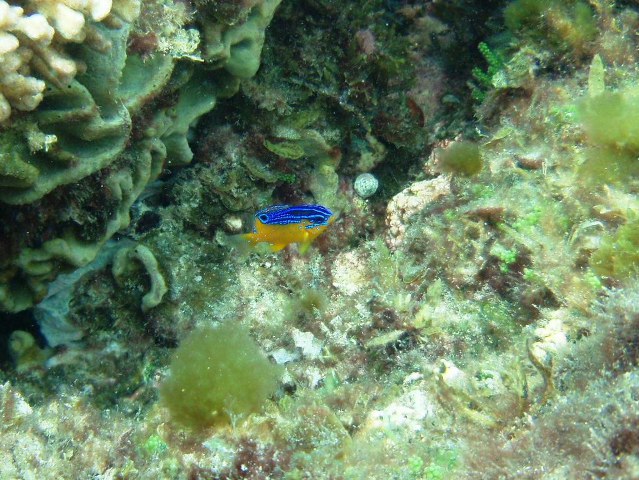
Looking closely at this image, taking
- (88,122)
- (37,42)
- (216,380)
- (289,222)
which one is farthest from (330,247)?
(37,42)

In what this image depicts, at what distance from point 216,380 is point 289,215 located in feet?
5.15

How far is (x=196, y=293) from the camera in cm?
457

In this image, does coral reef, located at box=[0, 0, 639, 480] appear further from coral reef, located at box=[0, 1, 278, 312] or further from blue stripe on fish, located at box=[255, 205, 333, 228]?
blue stripe on fish, located at box=[255, 205, 333, 228]

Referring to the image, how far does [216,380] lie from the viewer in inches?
125

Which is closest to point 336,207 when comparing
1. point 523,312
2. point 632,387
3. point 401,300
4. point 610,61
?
point 401,300

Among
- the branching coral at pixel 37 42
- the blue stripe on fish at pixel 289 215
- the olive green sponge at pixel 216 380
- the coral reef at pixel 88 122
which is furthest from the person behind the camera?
the blue stripe on fish at pixel 289 215

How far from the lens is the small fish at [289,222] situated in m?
4.01

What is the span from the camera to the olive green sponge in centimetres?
302

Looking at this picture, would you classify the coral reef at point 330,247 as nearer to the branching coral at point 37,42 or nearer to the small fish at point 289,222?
the branching coral at point 37,42

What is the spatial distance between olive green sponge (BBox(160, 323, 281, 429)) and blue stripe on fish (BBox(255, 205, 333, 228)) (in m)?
1.04

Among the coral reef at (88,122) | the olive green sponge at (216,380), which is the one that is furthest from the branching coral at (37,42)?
the olive green sponge at (216,380)

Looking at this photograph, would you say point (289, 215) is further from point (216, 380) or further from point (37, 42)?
point (37, 42)

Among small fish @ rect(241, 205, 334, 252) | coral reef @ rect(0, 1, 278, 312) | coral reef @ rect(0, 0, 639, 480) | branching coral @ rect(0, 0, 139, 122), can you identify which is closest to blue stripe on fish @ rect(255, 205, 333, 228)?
small fish @ rect(241, 205, 334, 252)

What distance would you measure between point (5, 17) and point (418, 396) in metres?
3.25
